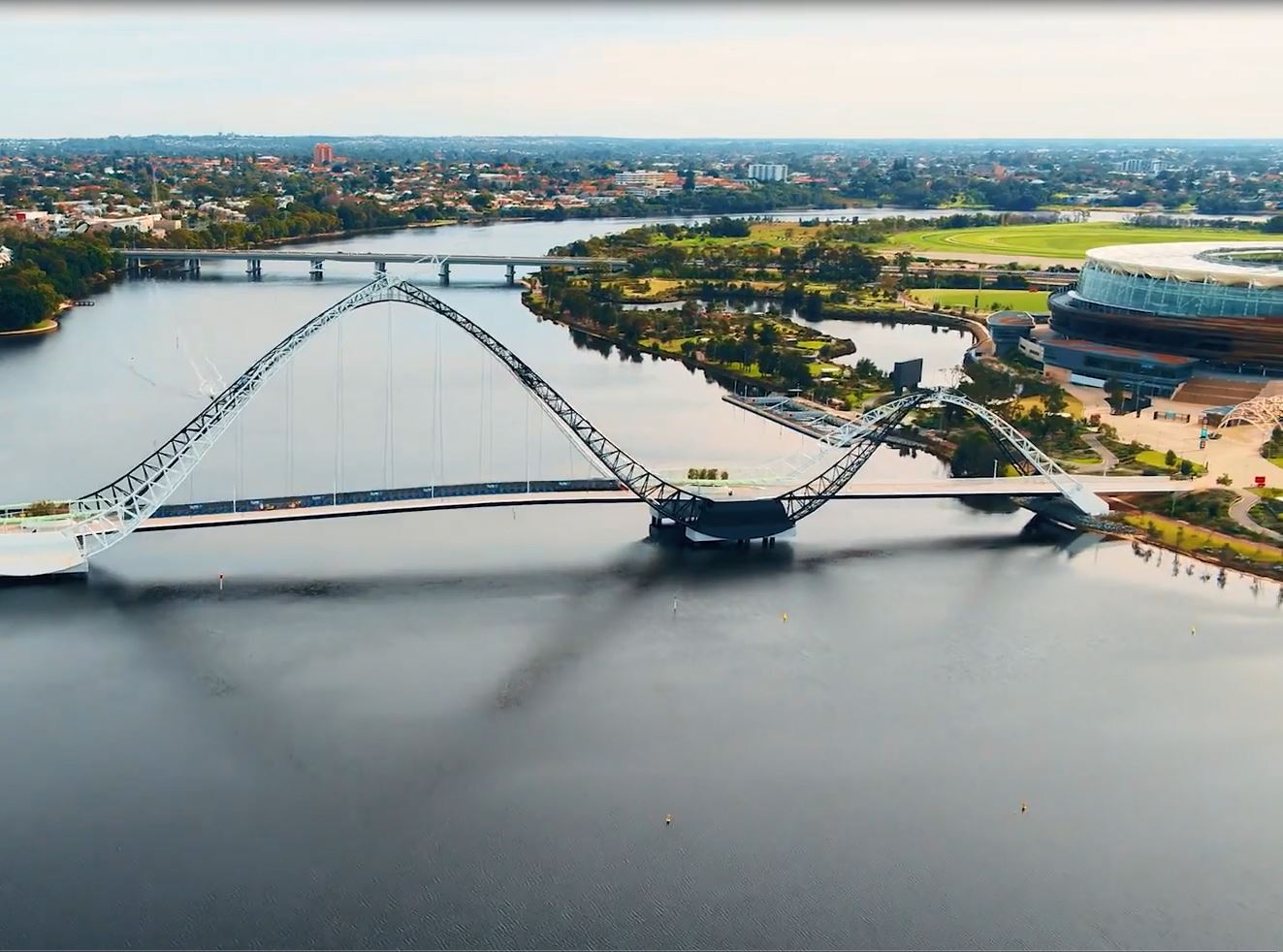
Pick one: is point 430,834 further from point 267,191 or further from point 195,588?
point 267,191

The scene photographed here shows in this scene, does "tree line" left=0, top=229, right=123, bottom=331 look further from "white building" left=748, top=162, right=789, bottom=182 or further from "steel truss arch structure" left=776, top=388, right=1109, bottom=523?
"white building" left=748, top=162, right=789, bottom=182

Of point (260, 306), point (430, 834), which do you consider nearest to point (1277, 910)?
point (430, 834)

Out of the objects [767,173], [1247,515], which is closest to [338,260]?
[1247,515]

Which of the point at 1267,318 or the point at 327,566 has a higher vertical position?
the point at 1267,318

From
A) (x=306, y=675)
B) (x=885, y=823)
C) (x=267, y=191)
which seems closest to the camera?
(x=885, y=823)

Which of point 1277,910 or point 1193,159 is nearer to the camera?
point 1277,910

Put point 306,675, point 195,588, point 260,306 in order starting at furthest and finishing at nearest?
point 260,306
point 195,588
point 306,675

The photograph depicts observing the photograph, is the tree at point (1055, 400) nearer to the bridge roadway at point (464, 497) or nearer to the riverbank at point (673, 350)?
the riverbank at point (673, 350)
